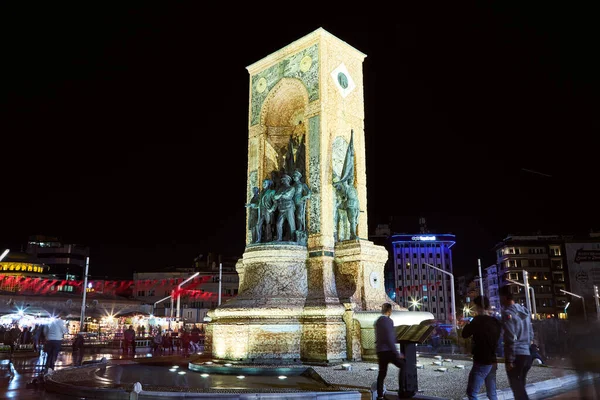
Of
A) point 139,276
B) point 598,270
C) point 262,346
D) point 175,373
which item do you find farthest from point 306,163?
point 598,270

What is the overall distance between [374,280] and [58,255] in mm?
93205

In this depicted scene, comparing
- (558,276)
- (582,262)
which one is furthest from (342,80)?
(558,276)

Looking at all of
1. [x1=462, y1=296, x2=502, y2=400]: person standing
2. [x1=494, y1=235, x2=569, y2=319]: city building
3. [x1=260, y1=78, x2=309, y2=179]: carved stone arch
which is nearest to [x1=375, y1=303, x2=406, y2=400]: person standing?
[x1=462, y1=296, x2=502, y2=400]: person standing

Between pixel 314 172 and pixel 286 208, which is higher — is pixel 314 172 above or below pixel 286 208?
above

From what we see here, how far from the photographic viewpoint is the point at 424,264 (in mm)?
109250

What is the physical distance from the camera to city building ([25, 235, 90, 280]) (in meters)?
92.8

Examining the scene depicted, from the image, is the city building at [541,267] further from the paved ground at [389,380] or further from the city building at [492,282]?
the paved ground at [389,380]

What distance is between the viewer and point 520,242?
313ft

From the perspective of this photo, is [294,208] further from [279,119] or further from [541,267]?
[541,267]

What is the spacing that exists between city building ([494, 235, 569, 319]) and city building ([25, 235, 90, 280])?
259 ft

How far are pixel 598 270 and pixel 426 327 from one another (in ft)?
294

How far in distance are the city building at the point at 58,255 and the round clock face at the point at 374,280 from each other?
87.9 metres

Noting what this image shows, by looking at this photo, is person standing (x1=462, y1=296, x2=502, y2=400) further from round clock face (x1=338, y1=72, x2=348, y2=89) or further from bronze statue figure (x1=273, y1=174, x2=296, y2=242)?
round clock face (x1=338, y1=72, x2=348, y2=89)

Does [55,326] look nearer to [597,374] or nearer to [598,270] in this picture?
[597,374]
